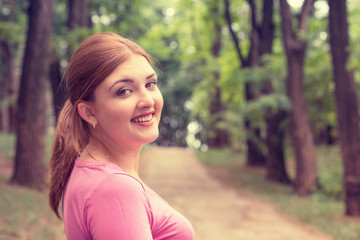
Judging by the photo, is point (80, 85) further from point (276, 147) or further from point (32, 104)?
point (276, 147)

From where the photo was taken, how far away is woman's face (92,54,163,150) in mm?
1477

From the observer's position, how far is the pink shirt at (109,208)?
1.31 m

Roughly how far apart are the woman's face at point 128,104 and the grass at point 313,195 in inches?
297

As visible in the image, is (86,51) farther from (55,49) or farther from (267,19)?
(267,19)

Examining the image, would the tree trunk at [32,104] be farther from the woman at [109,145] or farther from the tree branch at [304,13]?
the woman at [109,145]

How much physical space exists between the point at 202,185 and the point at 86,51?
1417cm

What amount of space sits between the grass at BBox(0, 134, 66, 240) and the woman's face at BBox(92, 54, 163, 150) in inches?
216

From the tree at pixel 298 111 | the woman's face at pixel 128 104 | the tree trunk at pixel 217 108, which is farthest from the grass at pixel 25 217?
the tree trunk at pixel 217 108

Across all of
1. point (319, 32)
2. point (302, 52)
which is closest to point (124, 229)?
point (302, 52)

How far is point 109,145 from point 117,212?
358 millimetres

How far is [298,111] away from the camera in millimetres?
13016

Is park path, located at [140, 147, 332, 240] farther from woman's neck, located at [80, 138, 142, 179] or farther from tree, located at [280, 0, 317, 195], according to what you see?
woman's neck, located at [80, 138, 142, 179]

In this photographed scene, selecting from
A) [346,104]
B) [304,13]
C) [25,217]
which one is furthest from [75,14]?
[346,104]

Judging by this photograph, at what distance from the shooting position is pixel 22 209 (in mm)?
7914
